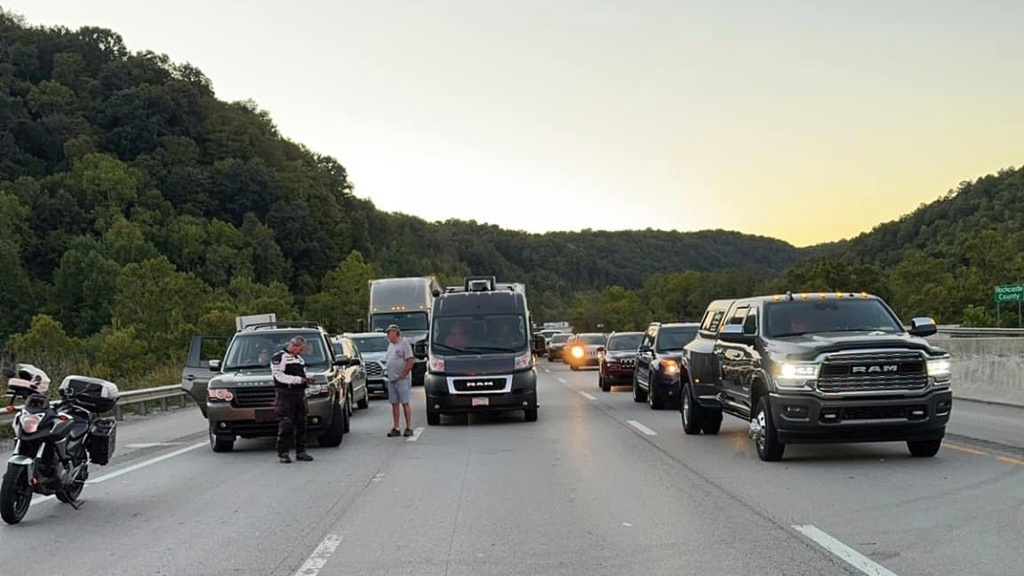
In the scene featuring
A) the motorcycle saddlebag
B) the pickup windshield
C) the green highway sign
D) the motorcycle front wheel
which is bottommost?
the motorcycle front wheel

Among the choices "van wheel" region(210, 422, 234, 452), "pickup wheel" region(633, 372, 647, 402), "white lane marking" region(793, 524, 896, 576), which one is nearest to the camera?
"white lane marking" region(793, 524, 896, 576)

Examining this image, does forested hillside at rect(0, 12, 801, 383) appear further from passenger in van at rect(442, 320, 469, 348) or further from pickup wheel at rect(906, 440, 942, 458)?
pickup wheel at rect(906, 440, 942, 458)

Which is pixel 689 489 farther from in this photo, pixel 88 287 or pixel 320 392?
pixel 88 287

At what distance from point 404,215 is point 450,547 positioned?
175 m

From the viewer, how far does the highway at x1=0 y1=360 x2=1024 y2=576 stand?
7.33m

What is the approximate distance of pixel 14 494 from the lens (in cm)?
934

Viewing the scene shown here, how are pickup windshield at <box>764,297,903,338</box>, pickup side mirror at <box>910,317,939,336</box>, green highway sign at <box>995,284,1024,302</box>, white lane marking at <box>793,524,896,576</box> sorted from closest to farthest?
white lane marking at <box>793,524,896,576</box>, pickup side mirror at <box>910,317,939,336</box>, pickup windshield at <box>764,297,903,338</box>, green highway sign at <box>995,284,1024,302</box>

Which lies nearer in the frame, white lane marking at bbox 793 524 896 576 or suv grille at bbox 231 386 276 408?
white lane marking at bbox 793 524 896 576

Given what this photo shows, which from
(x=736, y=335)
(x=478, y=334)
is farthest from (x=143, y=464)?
(x=736, y=335)

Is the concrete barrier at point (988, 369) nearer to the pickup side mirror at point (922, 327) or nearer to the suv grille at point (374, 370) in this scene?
the pickup side mirror at point (922, 327)

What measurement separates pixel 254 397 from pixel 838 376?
8052 millimetres

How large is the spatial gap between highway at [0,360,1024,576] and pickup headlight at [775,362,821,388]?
98cm

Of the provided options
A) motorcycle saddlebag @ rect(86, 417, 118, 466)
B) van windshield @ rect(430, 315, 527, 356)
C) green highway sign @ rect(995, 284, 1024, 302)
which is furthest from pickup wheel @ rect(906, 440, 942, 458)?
green highway sign @ rect(995, 284, 1024, 302)

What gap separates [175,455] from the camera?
49.9 feet
